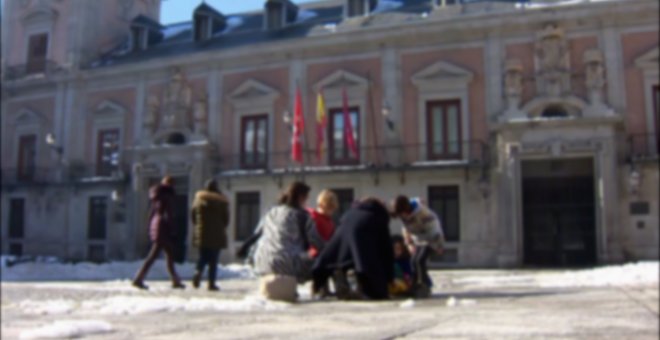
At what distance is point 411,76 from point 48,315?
17.1m

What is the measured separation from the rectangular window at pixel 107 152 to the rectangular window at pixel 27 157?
2.78 m

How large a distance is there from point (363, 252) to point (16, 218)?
22901 millimetres

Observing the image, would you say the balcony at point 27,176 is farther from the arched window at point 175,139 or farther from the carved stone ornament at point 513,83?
the carved stone ornament at point 513,83

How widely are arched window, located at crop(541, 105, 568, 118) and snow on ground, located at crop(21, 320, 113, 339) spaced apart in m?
17.3

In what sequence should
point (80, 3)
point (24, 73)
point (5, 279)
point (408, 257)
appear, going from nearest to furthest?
point (80, 3) → point (408, 257) → point (5, 279) → point (24, 73)

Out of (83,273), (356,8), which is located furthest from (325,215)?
(356,8)

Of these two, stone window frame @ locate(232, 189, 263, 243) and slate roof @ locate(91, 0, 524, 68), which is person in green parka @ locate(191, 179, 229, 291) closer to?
slate roof @ locate(91, 0, 524, 68)

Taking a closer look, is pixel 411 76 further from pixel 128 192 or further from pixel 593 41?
pixel 128 192

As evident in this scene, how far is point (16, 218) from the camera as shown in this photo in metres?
25.8

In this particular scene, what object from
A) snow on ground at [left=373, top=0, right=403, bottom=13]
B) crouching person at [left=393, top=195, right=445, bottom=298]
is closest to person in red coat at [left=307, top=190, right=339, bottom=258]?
crouching person at [left=393, top=195, right=445, bottom=298]

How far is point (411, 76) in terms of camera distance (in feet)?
67.9

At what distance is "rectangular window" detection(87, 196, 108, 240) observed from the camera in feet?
79.3

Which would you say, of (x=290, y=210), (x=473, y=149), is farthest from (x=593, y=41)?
(x=290, y=210)

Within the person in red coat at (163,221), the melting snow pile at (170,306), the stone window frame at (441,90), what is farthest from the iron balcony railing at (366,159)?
the melting snow pile at (170,306)
